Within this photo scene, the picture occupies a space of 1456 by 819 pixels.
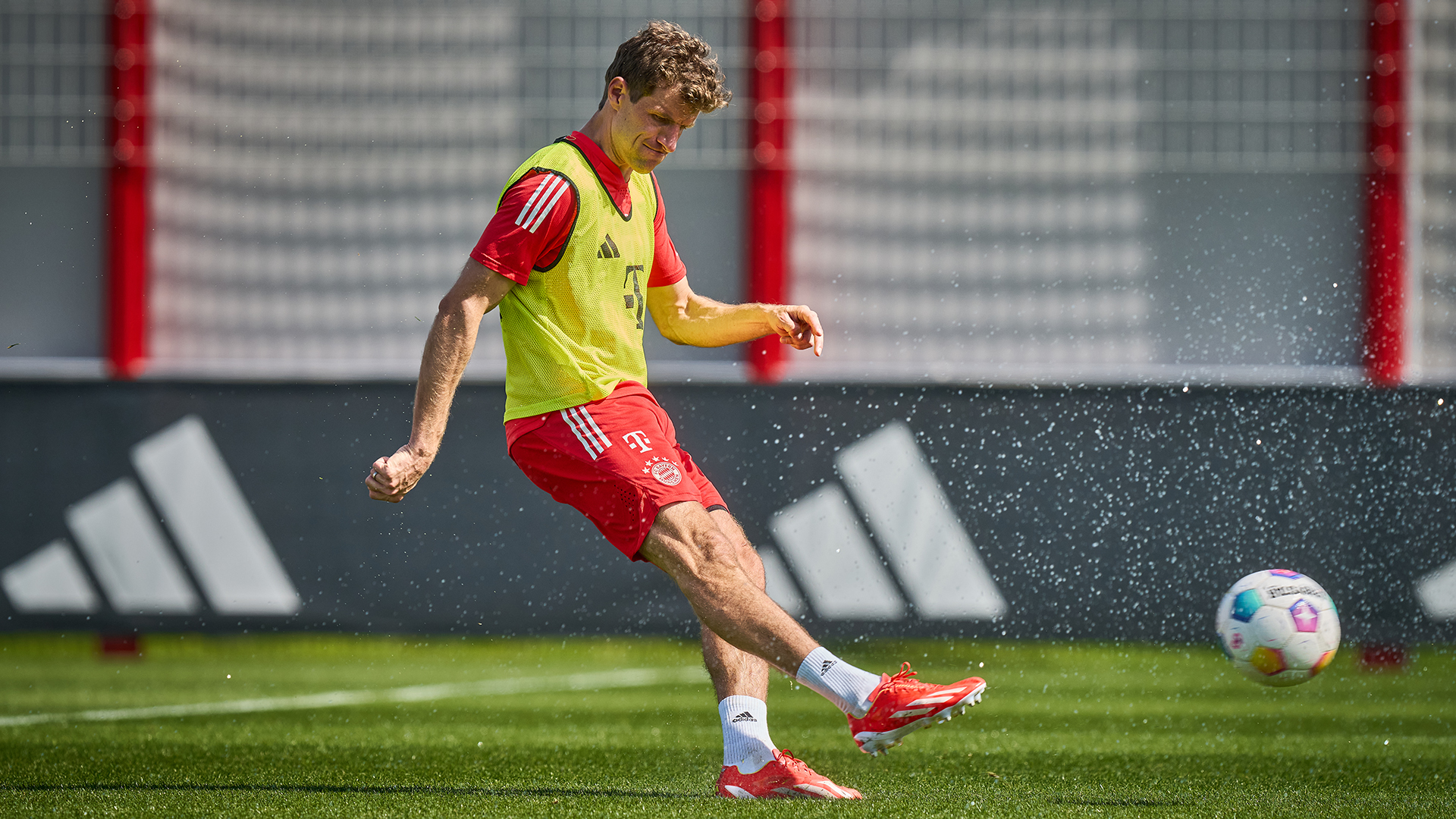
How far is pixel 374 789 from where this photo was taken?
382cm

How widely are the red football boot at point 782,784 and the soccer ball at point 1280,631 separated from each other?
3.98 feet

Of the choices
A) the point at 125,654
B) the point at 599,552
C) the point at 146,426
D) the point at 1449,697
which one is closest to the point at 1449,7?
the point at 1449,697

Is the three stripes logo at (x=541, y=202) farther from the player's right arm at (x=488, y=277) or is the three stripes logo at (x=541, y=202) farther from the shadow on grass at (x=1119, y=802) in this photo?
the shadow on grass at (x=1119, y=802)

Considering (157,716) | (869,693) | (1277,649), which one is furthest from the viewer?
(157,716)

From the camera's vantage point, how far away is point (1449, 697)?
21.5 feet

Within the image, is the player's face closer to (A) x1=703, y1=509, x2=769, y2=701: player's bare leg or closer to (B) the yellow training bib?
(B) the yellow training bib

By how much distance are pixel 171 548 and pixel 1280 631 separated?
6224 mm

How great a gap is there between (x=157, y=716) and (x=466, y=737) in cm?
137

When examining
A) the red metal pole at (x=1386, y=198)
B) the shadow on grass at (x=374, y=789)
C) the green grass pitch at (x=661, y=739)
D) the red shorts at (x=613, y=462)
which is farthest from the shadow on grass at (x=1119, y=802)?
the red metal pole at (x=1386, y=198)

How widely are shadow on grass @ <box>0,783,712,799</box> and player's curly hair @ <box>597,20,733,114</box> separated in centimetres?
173

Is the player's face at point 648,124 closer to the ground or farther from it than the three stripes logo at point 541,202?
farther from it

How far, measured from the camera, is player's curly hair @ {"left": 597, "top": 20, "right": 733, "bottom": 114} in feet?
12.0

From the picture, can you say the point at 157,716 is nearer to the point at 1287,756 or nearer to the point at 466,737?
the point at 466,737

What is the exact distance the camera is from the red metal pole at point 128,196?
29.3ft
